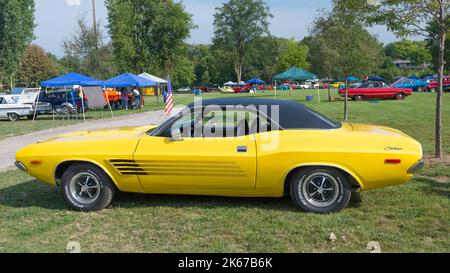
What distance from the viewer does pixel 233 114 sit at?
17.2ft

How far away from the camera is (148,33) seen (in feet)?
134

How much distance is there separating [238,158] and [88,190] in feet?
6.63

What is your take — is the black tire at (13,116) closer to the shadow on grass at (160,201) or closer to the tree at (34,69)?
the shadow on grass at (160,201)

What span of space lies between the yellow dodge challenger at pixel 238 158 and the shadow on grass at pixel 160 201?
1.04ft

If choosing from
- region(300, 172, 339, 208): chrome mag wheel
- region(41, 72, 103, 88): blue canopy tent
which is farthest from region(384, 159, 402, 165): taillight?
region(41, 72, 103, 88): blue canopy tent

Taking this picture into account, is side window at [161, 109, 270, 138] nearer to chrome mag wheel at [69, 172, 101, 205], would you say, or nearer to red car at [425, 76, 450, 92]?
chrome mag wheel at [69, 172, 101, 205]

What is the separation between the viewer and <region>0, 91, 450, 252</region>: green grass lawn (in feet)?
13.3

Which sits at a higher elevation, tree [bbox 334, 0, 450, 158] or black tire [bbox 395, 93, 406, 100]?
tree [bbox 334, 0, 450, 158]

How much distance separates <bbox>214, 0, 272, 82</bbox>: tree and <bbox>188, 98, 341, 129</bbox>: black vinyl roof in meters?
72.6

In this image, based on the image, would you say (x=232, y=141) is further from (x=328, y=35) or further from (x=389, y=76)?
(x=389, y=76)

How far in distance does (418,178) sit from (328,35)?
12.8 meters

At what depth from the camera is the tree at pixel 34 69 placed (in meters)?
70.2

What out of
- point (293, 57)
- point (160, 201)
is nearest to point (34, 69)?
point (293, 57)
